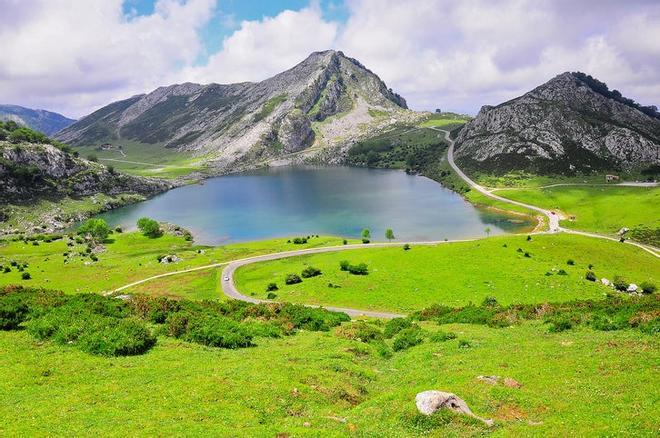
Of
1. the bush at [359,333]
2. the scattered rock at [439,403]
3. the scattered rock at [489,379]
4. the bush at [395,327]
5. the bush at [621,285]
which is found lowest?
the bush at [621,285]

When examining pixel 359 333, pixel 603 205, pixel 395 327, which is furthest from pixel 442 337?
pixel 603 205

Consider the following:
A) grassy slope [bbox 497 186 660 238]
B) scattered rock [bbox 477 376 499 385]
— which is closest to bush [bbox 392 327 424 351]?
scattered rock [bbox 477 376 499 385]

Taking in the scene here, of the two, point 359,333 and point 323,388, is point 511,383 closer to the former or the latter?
point 323,388

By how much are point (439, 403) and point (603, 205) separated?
176m

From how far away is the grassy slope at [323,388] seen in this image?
2080 centimetres

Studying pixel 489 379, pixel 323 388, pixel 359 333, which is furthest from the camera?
pixel 359 333

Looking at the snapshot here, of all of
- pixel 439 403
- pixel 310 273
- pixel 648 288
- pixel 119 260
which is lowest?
pixel 119 260

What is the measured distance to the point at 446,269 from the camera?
8119 centimetres

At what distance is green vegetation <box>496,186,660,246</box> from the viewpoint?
13138 cm

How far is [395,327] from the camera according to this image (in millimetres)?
45656

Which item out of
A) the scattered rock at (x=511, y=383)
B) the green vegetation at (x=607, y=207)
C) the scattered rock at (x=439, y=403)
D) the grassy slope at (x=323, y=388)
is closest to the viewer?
the grassy slope at (x=323, y=388)

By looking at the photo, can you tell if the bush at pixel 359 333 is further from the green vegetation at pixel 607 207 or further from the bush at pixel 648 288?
the green vegetation at pixel 607 207

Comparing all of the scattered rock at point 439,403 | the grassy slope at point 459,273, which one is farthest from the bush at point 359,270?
the scattered rock at point 439,403

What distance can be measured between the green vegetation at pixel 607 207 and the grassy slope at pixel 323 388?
109 meters
